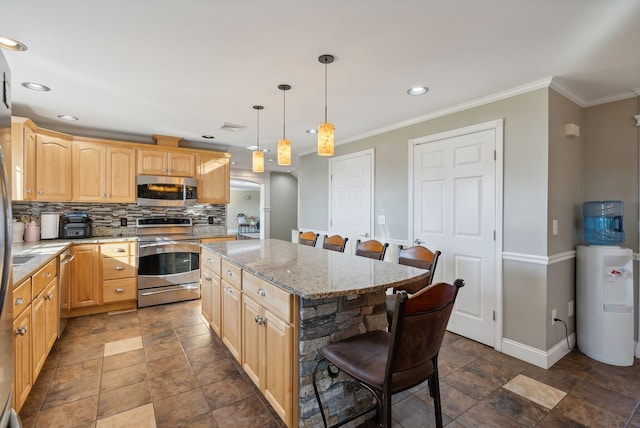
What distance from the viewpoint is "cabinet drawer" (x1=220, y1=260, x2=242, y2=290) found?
225 cm

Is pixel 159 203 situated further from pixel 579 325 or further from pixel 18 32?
pixel 579 325

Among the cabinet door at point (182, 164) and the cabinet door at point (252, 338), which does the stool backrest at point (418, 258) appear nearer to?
the cabinet door at point (252, 338)

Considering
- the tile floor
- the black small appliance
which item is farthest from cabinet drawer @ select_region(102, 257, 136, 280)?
the tile floor

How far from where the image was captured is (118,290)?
12.5ft

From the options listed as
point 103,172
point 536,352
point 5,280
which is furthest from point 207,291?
point 536,352

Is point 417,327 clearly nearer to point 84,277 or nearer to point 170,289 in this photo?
point 170,289

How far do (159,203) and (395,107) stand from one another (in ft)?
10.8

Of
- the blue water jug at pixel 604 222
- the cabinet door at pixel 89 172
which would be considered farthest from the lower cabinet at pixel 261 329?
the blue water jug at pixel 604 222

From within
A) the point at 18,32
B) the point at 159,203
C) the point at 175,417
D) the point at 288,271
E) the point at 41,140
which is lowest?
the point at 175,417

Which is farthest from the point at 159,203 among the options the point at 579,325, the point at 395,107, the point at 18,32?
the point at 579,325

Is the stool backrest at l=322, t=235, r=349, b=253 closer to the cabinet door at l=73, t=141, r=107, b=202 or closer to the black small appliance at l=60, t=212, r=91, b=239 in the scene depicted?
the cabinet door at l=73, t=141, r=107, b=202

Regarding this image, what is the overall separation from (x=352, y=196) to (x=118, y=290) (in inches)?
127

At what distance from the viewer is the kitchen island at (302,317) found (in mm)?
1590

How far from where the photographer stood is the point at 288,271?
6.16 ft
